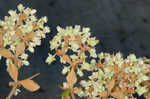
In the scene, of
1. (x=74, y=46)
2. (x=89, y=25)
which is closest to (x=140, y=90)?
(x=74, y=46)

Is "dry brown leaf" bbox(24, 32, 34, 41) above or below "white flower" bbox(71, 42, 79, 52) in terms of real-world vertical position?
above

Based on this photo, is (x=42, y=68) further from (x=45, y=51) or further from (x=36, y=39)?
(x=36, y=39)

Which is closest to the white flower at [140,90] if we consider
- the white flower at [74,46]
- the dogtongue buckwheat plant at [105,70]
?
the dogtongue buckwheat plant at [105,70]

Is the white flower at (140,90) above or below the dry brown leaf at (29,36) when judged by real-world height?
below

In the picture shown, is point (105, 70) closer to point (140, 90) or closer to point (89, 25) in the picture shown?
point (140, 90)

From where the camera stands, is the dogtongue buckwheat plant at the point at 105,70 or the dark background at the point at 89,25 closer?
the dogtongue buckwheat plant at the point at 105,70

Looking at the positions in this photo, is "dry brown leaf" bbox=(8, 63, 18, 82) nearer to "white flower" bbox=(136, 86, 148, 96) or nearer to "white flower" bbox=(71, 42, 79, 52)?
"white flower" bbox=(71, 42, 79, 52)

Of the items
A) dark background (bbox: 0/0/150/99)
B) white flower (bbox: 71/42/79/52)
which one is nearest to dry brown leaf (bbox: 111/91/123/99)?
white flower (bbox: 71/42/79/52)

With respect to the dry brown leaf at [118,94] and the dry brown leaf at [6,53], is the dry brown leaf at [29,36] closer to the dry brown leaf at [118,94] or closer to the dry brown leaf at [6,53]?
the dry brown leaf at [6,53]
